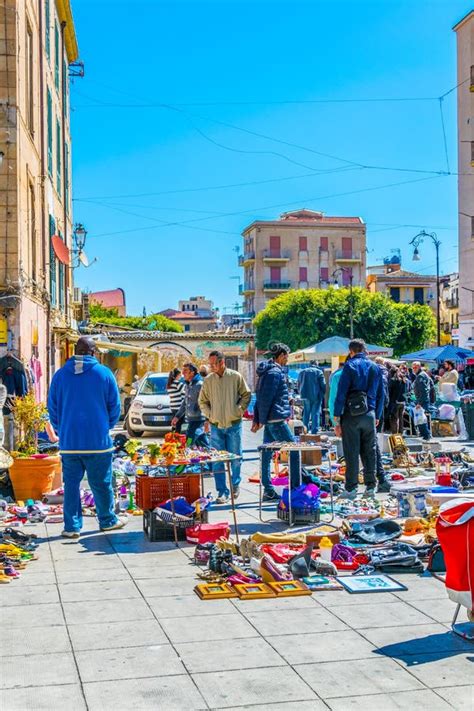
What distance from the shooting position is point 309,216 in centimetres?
9112

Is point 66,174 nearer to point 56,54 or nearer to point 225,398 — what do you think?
point 56,54

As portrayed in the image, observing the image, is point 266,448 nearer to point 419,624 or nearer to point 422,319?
point 419,624

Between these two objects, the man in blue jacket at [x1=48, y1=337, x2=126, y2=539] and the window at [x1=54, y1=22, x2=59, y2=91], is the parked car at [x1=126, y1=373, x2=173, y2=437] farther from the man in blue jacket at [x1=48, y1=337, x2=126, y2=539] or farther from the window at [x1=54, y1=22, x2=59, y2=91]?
the man in blue jacket at [x1=48, y1=337, x2=126, y2=539]

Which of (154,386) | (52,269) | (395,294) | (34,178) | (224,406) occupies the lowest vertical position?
(224,406)

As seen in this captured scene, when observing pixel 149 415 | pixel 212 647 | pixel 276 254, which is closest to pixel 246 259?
pixel 276 254

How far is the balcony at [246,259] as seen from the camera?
288ft

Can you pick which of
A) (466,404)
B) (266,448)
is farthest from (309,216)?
(266,448)

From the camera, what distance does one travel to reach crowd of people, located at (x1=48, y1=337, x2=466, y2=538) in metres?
8.59

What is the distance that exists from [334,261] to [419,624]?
83.4 m

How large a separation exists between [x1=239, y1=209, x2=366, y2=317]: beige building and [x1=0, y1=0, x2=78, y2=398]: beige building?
57807 mm

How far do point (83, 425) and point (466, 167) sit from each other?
43539mm

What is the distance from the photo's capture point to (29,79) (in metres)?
19.2

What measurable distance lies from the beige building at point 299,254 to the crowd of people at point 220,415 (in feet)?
239

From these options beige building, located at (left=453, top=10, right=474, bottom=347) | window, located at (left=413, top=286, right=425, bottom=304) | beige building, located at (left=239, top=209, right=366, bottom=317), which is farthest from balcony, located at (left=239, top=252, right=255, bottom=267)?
beige building, located at (left=453, top=10, right=474, bottom=347)
